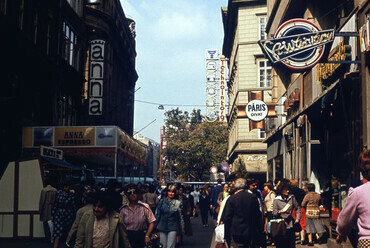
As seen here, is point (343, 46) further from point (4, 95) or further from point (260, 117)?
point (260, 117)

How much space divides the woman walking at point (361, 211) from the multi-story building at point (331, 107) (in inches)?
367

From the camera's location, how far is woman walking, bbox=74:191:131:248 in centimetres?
702

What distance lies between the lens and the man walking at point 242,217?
10.4m

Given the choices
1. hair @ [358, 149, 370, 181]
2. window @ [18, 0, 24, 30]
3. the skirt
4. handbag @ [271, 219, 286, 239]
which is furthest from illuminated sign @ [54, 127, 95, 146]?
hair @ [358, 149, 370, 181]

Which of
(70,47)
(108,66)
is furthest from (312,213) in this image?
(108,66)

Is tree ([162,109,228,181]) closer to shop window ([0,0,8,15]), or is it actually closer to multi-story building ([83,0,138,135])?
multi-story building ([83,0,138,135])

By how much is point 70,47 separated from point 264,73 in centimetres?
1790

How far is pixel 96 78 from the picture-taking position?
1515 inches

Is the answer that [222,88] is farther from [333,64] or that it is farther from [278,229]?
[278,229]

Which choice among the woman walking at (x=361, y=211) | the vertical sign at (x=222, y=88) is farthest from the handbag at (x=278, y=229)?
the vertical sign at (x=222, y=88)

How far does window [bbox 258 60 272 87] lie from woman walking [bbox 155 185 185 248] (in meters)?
35.9

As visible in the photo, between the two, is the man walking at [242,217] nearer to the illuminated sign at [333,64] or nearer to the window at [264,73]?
the illuminated sign at [333,64]

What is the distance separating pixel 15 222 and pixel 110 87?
36770 millimetres

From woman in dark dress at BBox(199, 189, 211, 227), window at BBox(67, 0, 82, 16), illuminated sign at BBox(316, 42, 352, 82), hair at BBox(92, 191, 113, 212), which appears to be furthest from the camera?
window at BBox(67, 0, 82, 16)
